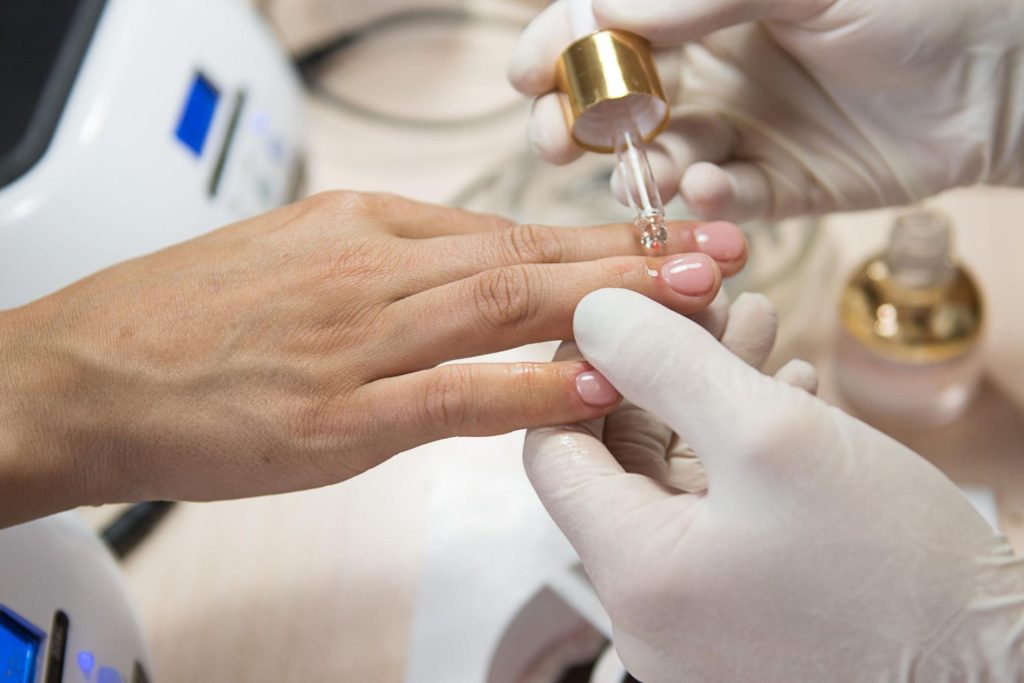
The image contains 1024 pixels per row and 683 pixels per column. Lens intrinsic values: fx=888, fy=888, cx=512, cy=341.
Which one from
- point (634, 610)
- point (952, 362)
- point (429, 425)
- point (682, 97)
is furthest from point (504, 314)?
point (952, 362)

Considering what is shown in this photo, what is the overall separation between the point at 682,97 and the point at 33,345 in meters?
0.54

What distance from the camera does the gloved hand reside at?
64 cm

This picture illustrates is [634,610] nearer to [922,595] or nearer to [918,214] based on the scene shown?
[922,595]

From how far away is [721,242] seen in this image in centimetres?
60

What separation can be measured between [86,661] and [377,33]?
879mm

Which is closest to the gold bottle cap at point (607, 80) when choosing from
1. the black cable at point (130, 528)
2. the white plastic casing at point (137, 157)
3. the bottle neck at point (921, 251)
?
the bottle neck at point (921, 251)

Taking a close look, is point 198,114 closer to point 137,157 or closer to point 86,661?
point 137,157

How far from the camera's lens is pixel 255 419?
573 millimetres

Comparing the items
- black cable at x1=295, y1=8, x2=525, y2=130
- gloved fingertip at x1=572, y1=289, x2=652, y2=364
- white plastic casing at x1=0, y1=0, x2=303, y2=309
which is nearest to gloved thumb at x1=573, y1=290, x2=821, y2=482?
gloved fingertip at x1=572, y1=289, x2=652, y2=364

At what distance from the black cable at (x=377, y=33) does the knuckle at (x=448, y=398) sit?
22.5 inches

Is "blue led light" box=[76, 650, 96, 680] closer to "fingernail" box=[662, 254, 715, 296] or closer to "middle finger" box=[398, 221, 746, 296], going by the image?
"middle finger" box=[398, 221, 746, 296]

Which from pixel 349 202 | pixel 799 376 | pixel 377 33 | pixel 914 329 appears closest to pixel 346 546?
pixel 349 202

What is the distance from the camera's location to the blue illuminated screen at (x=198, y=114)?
0.80 metres

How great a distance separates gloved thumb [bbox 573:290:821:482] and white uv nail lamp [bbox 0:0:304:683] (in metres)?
0.37
